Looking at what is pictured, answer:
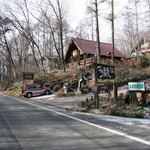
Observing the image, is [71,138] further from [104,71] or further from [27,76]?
[27,76]

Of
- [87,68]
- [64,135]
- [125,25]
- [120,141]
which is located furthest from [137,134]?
[125,25]

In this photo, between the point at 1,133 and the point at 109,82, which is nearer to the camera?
the point at 1,133

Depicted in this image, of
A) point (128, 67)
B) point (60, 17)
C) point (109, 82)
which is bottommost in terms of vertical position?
point (109, 82)

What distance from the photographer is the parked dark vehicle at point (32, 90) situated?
20.9 m

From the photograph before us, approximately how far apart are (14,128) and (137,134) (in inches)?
158

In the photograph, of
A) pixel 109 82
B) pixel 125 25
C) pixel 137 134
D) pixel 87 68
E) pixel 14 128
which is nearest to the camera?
pixel 137 134

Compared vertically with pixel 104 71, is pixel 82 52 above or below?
above

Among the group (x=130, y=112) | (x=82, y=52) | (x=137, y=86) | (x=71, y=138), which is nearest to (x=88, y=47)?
(x=82, y=52)

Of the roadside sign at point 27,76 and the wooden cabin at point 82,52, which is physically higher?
the wooden cabin at point 82,52

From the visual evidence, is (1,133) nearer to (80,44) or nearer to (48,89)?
(48,89)

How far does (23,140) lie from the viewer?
4.37 meters

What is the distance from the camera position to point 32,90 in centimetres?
2119

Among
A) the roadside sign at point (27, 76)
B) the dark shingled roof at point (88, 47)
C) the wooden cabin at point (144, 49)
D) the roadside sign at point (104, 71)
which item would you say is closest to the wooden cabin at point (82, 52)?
the dark shingled roof at point (88, 47)

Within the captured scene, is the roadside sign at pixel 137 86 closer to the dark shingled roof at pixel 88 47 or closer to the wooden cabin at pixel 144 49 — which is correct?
the dark shingled roof at pixel 88 47
